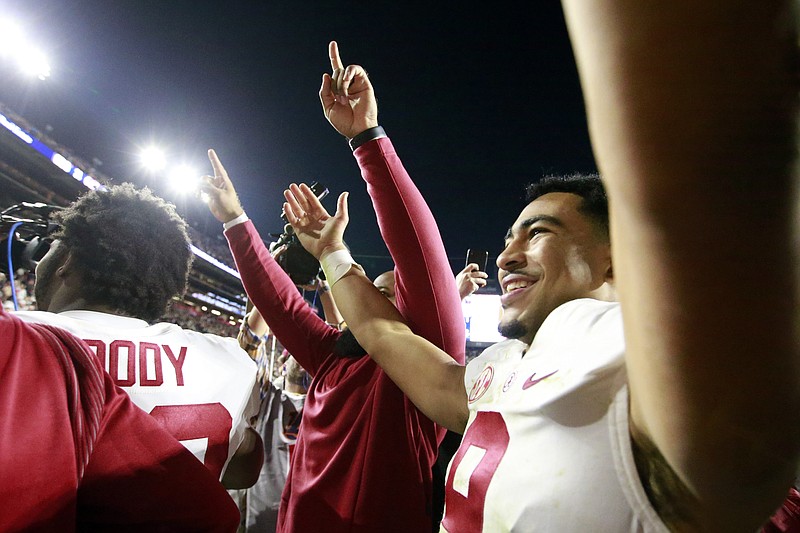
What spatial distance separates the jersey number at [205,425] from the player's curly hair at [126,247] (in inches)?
17.1

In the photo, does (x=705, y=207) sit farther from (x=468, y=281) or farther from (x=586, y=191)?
(x=468, y=281)

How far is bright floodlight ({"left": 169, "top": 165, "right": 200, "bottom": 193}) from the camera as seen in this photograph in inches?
668

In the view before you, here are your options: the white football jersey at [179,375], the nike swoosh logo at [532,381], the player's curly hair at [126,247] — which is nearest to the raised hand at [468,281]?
the white football jersey at [179,375]

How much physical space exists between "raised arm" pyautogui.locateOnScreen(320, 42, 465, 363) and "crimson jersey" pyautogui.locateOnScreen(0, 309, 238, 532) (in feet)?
2.71

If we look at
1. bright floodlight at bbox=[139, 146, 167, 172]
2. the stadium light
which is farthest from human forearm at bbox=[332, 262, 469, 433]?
bright floodlight at bbox=[139, 146, 167, 172]

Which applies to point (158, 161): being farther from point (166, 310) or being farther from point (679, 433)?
point (679, 433)

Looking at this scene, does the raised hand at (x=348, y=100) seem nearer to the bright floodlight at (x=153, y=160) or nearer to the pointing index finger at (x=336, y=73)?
the pointing index finger at (x=336, y=73)

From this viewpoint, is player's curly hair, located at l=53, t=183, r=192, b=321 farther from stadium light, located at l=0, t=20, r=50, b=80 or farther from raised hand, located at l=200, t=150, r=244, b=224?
stadium light, located at l=0, t=20, r=50, b=80

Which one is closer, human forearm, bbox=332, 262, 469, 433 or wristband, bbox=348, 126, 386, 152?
human forearm, bbox=332, 262, 469, 433

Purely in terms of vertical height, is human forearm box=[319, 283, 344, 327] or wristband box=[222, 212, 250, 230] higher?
wristband box=[222, 212, 250, 230]

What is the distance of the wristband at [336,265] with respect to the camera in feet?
5.61

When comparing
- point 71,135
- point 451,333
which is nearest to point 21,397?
point 451,333

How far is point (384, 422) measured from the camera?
1626 millimetres

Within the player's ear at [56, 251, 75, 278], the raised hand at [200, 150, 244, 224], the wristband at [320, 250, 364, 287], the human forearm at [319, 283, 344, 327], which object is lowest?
the human forearm at [319, 283, 344, 327]
